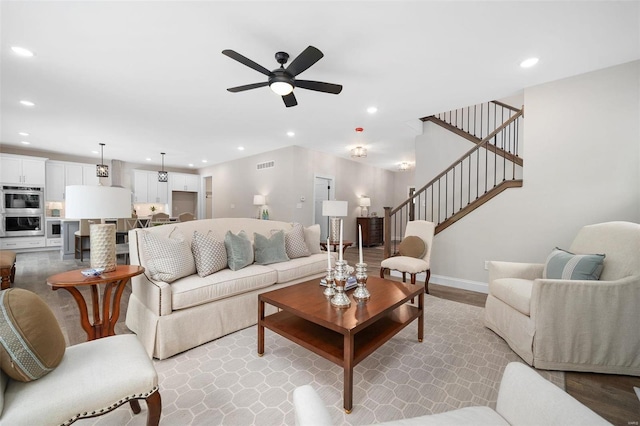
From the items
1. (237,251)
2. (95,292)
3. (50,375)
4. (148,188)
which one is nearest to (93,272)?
(95,292)

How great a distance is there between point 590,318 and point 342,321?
1.76 metres

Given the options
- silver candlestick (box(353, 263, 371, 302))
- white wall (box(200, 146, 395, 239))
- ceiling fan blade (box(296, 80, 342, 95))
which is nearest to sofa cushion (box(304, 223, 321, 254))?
silver candlestick (box(353, 263, 371, 302))

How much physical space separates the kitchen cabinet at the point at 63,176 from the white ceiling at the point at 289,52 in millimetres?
3022

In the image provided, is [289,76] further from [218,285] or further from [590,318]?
[590,318]

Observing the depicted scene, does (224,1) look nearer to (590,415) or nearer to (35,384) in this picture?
(35,384)

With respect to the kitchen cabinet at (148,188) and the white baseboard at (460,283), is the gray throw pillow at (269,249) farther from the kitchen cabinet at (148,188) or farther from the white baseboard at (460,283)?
the kitchen cabinet at (148,188)

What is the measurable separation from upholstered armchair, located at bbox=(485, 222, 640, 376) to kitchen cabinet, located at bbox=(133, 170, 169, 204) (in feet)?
31.8

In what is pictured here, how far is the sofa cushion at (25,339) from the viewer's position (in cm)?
95

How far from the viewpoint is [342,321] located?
162 cm

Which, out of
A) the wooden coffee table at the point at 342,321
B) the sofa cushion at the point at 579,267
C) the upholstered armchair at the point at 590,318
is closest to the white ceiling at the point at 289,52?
the upholstered armchair at the point at 590,318

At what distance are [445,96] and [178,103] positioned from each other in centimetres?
368

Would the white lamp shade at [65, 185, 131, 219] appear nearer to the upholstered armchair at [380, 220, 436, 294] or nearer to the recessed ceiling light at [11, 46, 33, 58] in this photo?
the recessed ceiling light at [11, 46, 33, 58]

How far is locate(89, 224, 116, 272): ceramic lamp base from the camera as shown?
193 centimetres

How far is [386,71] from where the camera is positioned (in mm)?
2816
